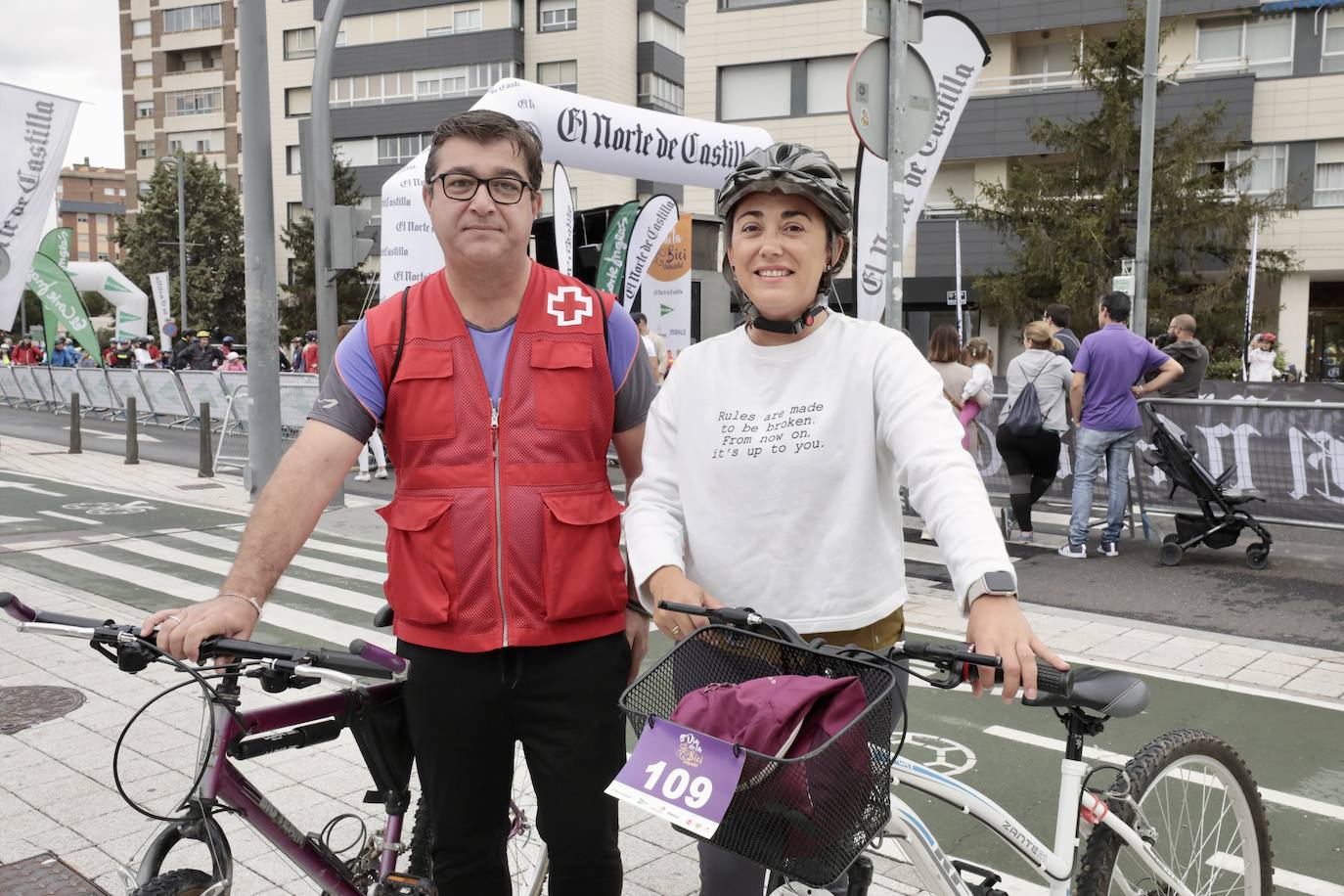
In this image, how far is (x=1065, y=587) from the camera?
8.29m

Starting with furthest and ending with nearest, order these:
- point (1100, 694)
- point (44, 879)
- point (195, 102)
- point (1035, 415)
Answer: point (195, 102) < point (1035, 415) < point (44, 879) < point (1100, 694)

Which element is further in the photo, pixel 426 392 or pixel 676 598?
pixel 426 392

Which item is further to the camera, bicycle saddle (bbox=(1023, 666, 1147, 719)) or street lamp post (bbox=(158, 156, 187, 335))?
street lamp post (bbox=(158, 156, 187, 335))

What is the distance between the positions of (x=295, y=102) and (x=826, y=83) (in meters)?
28.3

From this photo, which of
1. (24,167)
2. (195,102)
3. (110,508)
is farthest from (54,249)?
(195,102)

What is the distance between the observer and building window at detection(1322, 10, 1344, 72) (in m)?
31.9

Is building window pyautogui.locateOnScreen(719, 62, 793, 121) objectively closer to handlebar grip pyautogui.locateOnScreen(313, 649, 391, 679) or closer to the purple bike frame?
the purple bike frame

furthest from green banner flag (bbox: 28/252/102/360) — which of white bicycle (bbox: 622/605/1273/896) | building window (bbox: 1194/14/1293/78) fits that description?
building window (bbox: 1194/14/1293/78)

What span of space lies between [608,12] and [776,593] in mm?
51745

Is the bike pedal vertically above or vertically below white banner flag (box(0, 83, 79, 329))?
below

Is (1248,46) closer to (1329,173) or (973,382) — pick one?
(1329,173)

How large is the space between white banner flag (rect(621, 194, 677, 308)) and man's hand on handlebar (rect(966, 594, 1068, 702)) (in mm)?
14121

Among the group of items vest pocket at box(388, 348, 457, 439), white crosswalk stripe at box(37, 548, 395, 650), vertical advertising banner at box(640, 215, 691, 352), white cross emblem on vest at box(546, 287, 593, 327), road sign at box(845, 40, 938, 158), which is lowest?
white crosswalk stripe at box(37, 548, 395, 650)

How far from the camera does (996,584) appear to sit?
183 centimetres
